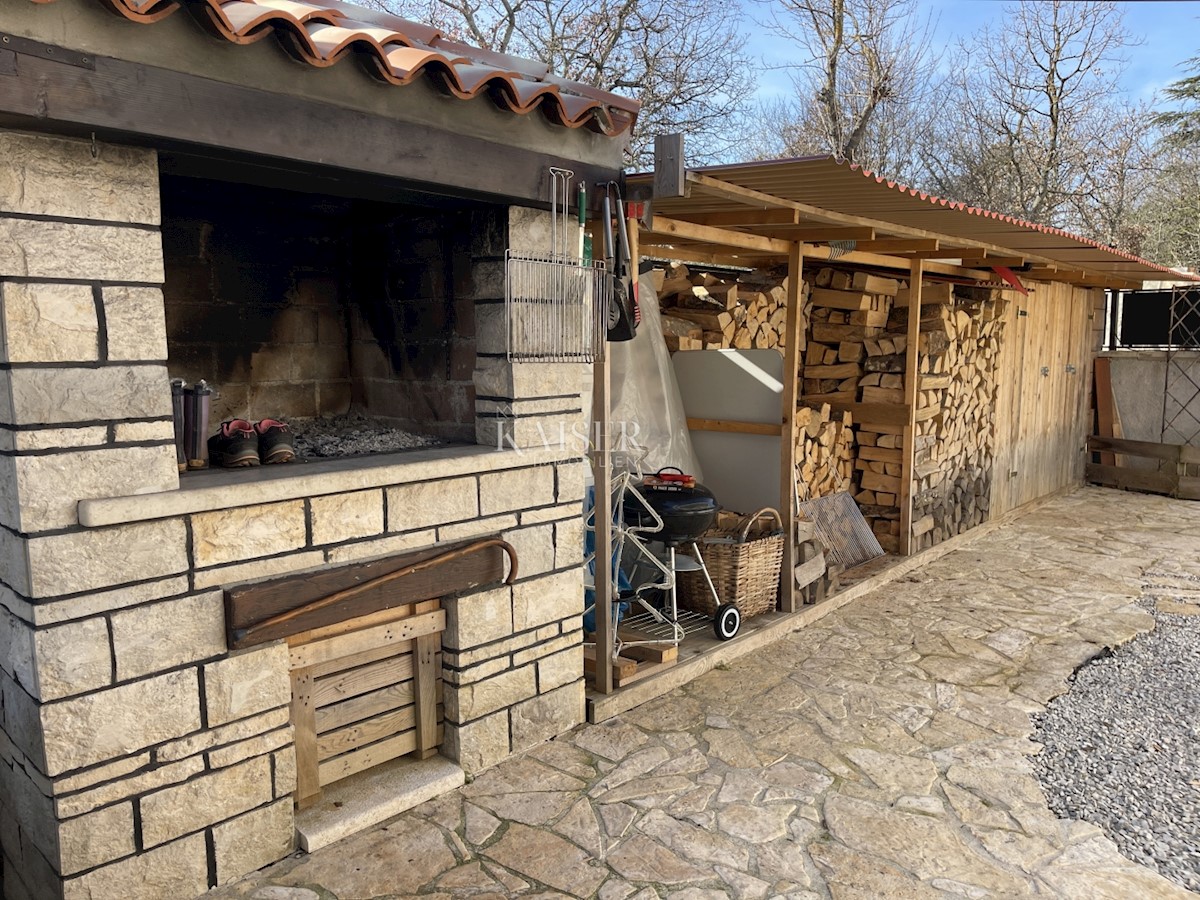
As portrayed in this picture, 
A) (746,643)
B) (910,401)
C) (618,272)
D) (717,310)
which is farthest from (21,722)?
(910,401)

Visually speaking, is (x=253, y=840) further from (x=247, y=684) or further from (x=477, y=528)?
(x=477, y=528)

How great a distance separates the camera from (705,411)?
6.12m

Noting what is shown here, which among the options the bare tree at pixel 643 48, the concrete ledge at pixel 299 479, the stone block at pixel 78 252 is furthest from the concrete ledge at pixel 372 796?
the bare tree at pixel 643 48

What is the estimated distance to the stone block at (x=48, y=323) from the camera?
Result: 2396 millimetres

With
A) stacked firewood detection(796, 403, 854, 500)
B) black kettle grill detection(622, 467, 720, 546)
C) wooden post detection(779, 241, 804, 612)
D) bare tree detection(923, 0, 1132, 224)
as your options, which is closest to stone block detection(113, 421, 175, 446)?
black kettle grill detection(622, 467, 720, 546)

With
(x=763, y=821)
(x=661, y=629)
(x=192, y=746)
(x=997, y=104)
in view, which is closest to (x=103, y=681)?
(x=192, y=746)

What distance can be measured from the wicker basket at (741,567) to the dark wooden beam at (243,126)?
8.90ft

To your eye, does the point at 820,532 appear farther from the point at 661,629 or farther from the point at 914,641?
the point at 661,629

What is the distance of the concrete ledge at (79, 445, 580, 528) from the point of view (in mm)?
2592

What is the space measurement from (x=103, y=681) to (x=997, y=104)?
24.0 meters

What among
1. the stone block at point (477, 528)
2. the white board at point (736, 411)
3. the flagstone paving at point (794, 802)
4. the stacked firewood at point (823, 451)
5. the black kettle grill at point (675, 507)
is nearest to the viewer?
the flagstone paving at point (794, 802)

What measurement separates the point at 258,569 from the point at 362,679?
77cm

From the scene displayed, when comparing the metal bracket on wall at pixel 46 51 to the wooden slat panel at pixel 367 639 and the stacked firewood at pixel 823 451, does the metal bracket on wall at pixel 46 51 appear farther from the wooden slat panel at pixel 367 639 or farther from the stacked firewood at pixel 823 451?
the stacked firewood at pixel 823 451

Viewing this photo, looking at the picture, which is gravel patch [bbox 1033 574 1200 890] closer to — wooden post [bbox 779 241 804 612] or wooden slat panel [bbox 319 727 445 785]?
wooden post [bbox 779 241 804 612]
